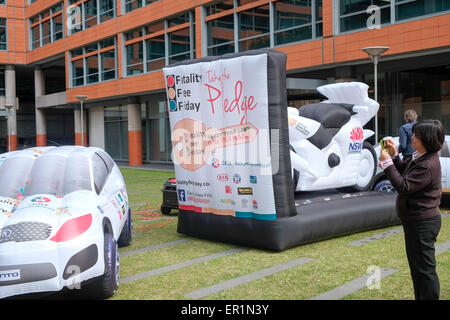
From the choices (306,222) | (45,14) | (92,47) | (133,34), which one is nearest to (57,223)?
(306,222)

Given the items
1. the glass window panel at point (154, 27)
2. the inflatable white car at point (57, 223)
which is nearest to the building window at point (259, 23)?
the glass window panel at point (154, 27)

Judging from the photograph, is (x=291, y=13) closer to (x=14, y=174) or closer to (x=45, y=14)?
(x=14, y=174)

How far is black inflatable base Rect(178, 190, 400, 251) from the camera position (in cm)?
734

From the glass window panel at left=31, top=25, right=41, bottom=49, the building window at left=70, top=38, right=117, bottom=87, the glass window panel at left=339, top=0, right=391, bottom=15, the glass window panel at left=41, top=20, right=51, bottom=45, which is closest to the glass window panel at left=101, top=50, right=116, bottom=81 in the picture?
the building window at left=70, top=38, right=117, bottom=87

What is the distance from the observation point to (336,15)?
1778 cm

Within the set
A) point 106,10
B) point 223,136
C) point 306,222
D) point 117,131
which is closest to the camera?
point 306,222

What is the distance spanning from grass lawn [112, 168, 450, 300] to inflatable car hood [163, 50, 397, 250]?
0.89ft

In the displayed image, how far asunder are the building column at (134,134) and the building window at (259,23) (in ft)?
27.1

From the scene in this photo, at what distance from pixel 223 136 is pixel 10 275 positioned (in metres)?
3.88

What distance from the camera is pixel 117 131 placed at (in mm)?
34281

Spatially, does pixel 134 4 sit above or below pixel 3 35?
below

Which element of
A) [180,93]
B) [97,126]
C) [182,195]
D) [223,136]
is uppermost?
[97,126]
